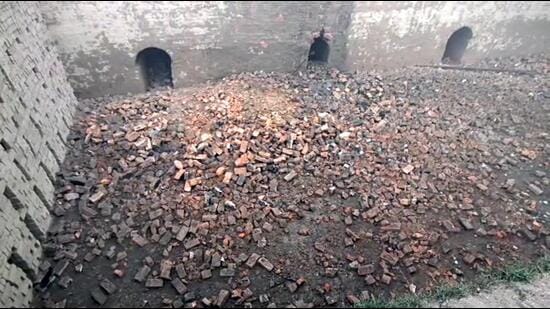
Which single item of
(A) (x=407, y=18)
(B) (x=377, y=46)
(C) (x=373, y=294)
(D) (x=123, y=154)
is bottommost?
(C) (x=373, y=294)

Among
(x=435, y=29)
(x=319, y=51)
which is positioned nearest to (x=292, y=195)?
(x=319, y=51)

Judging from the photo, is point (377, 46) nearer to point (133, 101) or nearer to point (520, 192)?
point (520, 192)

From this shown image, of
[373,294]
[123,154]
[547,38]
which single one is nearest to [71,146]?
→ [123,154]

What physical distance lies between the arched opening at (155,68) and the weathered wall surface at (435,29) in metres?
4.63

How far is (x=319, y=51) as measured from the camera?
9680 mm

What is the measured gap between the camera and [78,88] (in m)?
8.52

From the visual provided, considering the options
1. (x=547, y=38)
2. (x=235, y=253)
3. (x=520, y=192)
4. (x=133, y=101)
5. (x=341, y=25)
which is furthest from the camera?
(x=547, y=38)

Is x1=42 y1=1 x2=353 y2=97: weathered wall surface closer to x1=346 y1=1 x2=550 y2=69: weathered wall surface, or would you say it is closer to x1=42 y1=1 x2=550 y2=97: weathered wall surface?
x1=42 y1=1 x2=550 y2=97: weathered wall surface

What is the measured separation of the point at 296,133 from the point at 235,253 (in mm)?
2719

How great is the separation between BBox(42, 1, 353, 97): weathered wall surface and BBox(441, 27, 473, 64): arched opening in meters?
3.40

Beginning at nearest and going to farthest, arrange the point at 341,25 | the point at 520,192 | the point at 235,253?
the point at 235,253 < the point at 520,192 < the point at 341,25

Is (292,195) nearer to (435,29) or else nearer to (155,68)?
(155,68)

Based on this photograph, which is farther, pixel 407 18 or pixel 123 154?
pixel 407 18

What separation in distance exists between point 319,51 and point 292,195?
202 inches
